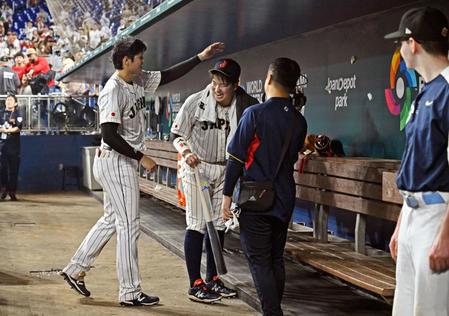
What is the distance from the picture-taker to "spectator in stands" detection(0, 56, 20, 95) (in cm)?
2083

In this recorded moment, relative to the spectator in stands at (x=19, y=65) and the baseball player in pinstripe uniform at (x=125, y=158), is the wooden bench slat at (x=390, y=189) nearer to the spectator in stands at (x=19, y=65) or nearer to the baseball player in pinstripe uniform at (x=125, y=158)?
the baseball player in pinstripe uniform at (x=125, y=158)

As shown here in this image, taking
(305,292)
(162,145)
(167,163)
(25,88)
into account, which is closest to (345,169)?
(305,292)

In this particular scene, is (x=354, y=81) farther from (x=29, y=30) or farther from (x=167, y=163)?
(x=29, y=30)

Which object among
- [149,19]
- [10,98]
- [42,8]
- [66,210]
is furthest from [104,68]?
[42,8]

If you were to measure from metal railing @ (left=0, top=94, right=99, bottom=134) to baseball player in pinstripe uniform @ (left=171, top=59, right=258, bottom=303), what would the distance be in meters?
12.2

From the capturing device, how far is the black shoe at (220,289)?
6442 millimetres

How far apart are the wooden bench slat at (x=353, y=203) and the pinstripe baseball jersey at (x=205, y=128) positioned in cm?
110

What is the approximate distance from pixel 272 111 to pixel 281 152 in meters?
0.23

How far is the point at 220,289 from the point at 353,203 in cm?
121

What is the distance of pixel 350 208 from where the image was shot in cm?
681

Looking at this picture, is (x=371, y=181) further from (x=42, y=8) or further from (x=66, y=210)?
(x=42, y=8)

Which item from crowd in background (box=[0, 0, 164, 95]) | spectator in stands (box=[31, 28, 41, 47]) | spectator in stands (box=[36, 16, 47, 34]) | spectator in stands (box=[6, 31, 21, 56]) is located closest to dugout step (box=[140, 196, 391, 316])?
crowd in background (box=[0, 0, 164, 95])

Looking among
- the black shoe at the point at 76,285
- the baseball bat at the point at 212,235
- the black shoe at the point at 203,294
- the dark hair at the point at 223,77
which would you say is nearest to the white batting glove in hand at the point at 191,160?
the baseball bat at the point at 212,235

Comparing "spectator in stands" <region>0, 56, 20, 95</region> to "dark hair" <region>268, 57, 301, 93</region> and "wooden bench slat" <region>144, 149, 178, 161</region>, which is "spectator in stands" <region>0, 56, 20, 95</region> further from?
"dark hair" <region>268, 57, 301, 93</region>
